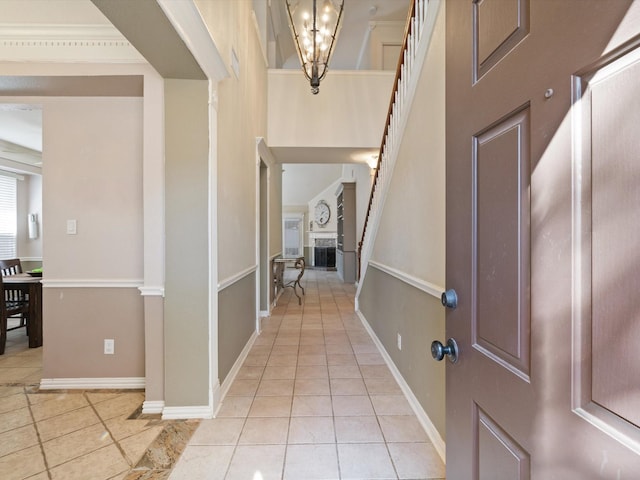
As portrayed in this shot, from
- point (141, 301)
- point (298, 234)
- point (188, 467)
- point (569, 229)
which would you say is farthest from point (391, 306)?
point (298, 234)

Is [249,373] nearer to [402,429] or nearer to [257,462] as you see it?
[257,462]

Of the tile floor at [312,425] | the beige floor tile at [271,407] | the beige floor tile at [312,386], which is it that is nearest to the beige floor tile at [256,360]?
the tile floor at [312,425]

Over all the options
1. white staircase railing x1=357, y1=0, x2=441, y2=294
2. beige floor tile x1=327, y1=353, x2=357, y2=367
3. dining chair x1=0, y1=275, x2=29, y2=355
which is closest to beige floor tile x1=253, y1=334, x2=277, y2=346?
beige floor tile x1=327, y1=353, x2=357, y2=367

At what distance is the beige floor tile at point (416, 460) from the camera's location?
1544 mm

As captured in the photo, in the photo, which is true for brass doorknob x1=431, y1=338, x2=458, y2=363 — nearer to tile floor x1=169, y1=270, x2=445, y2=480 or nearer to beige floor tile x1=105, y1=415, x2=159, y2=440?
tile floor x1=169, y1=270, x2=445, y2=480

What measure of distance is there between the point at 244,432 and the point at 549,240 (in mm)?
1971

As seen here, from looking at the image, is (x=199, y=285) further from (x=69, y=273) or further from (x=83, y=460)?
(x=69, y=273)

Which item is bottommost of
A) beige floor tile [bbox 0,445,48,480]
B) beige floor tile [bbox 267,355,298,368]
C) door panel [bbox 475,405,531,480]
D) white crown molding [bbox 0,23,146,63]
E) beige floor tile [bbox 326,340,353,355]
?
beige floor tile [bbox 0,445,48,480]

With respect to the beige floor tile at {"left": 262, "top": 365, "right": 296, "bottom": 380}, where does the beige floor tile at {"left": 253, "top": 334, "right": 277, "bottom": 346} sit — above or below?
above

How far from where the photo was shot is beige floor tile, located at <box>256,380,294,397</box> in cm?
234

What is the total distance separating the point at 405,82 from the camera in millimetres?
2359

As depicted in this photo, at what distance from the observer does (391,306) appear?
270 cm

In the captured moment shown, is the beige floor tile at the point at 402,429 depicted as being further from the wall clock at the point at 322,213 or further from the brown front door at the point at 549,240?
the wall clock at the point at 322,213

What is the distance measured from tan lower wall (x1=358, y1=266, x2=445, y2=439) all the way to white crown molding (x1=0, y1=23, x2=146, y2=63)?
8.13 feet
